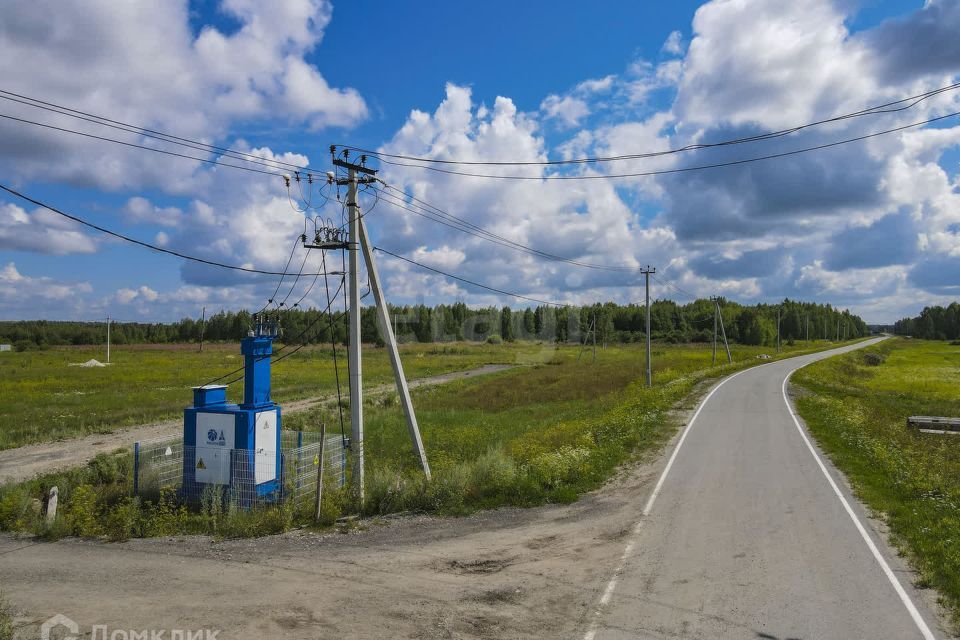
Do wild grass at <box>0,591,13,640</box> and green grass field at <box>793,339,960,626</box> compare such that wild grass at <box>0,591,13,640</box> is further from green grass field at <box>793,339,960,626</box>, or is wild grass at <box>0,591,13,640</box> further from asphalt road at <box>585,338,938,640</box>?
green grass field at <box>793,339,960,626</box>

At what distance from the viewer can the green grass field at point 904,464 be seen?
8719 millimetres

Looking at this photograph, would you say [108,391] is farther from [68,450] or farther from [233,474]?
[233,474]

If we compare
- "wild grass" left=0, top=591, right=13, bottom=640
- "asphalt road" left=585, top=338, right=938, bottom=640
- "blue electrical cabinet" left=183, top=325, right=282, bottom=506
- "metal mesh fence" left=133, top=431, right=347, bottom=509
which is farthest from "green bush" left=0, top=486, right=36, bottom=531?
"asphalt road" left=585, top=338, right=938, bottom=640

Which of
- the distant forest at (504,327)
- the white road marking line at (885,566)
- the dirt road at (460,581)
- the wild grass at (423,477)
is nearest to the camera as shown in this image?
the white road marking line at (885,566)

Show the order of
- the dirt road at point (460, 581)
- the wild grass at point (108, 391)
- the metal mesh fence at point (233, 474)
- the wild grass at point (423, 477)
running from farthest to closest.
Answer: the wild grass at point (108, 391) → the metal mesh fence at point (233, 474) → the wild grass at point (423, 477) → the dirt road at point (460, 581)

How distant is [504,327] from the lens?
110 meters

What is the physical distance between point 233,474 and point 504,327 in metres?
98.9

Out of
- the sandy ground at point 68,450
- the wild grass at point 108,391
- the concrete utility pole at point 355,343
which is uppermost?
the concrete utility pole at point 355,343

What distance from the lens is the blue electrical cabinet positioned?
1220 cm

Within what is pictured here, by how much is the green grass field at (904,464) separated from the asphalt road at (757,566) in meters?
0.44

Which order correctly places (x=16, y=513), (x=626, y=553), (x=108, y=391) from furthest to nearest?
(x=108, y=391) → (x=16, y=513) → (x=626, y=553)

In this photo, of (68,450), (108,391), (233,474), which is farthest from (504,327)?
(233,474)

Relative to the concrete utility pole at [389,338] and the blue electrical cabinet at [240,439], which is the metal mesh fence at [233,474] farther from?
the concrete utility pole at [389,338]

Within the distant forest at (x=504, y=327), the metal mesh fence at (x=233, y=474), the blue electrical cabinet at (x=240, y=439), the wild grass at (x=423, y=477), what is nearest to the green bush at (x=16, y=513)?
the wild grass at (x=423, y=477)
